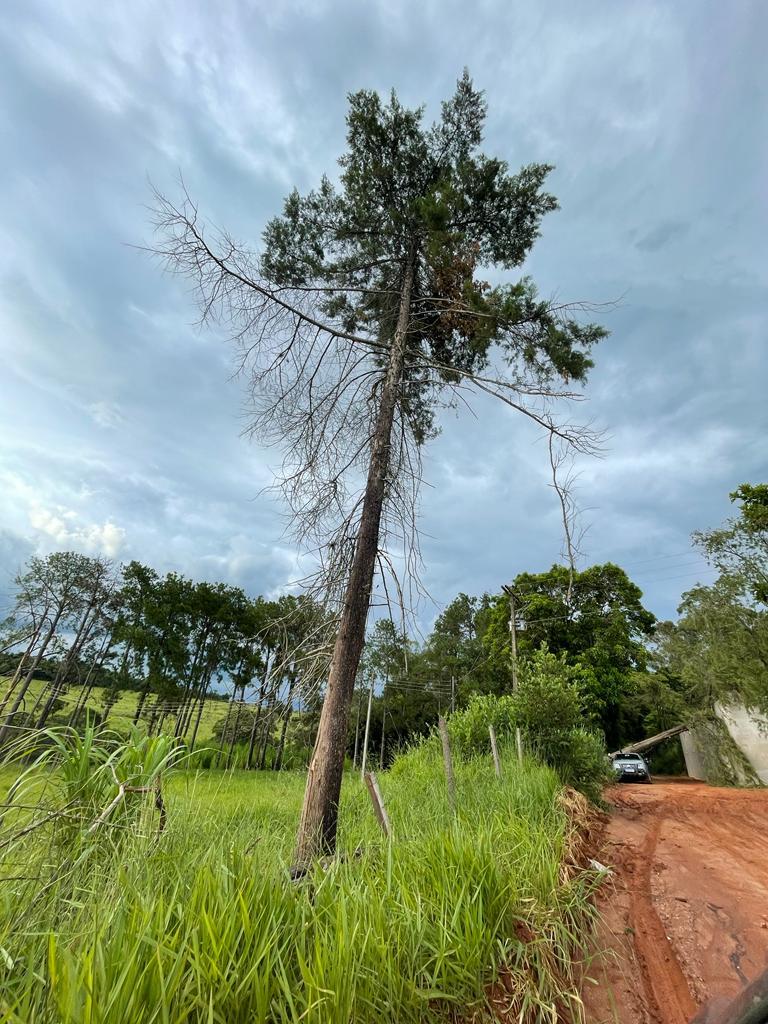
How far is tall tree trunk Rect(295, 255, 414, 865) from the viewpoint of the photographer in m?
3.68

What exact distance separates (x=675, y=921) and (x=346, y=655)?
361 centimetres

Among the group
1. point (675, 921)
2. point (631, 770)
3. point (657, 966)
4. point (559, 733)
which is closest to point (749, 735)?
point (631, 770)

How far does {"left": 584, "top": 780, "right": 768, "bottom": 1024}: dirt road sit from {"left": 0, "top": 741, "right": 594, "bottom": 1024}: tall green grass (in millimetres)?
367

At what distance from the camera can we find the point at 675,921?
12.2 ft

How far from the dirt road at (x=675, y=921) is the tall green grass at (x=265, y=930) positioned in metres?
0.37

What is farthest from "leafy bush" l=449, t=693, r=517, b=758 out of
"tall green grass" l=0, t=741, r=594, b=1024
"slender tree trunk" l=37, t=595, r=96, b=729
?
"slender tree trunk" l=37, t=595, r=96, b=729

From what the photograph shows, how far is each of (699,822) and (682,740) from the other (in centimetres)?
1785

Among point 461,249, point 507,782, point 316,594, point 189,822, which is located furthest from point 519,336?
point 189,822

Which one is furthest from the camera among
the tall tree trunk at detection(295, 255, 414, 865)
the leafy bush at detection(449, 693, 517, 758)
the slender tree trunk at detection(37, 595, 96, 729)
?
the slender tree trunk at detection(37, 595, 96, 729)

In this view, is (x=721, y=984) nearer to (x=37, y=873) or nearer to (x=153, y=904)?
(x=153, y=904)

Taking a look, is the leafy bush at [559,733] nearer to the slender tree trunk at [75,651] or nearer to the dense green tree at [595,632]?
the dense green tree at [595,632]

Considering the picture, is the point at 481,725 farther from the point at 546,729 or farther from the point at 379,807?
the point at 379,807

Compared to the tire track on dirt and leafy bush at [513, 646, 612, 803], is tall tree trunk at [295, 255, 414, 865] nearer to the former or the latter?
the tire track on dirt

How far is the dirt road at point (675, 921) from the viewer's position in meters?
2.83
